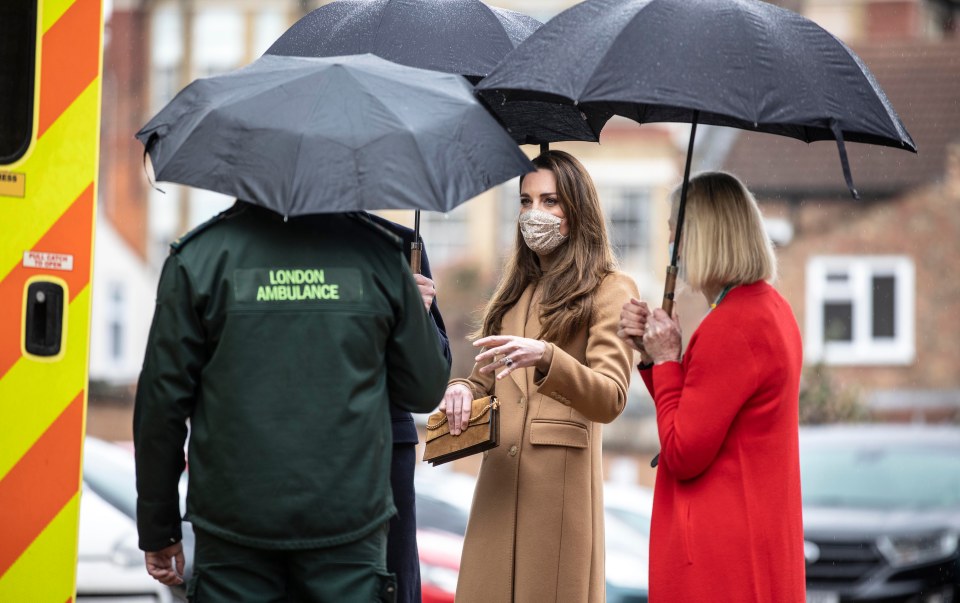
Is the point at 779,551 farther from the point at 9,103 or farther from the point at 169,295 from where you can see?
the point at 9,103

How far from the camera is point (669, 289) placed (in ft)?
12.7

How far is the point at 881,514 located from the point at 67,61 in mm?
7510

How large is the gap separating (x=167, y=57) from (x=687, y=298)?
12.8 metres

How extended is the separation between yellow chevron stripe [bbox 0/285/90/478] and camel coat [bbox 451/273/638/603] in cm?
137

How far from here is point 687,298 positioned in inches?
752

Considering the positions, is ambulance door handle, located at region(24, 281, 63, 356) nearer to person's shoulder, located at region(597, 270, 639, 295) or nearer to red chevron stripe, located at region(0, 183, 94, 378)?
red chevron stripe, located at region(0, 183, 94, 378)

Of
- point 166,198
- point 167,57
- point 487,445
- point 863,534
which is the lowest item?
point 863,534

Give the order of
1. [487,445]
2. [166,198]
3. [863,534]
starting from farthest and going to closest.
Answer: [166,198]
[863,534]
[487,445]

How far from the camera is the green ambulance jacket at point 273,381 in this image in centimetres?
322

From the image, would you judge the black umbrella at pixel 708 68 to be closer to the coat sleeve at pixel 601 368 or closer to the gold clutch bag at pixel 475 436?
the coat sleeve at pixel 601 368

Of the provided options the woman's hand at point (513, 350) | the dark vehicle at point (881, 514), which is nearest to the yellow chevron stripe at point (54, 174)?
the woman's hand at point (513, 350)

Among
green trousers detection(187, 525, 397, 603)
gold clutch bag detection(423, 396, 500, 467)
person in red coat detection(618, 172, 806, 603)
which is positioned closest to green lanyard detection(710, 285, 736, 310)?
person in red coat detection(618, 172, 806, 603)

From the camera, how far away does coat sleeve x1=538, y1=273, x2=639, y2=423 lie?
3908 millimetres

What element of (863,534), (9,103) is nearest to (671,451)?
(9,103)
